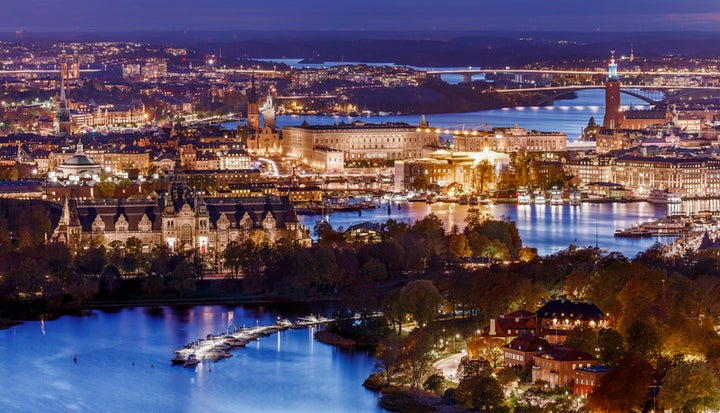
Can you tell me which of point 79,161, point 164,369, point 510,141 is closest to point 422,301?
point 164,369

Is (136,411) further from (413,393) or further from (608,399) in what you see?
(608,399)

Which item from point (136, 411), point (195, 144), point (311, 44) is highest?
point (311, 44)

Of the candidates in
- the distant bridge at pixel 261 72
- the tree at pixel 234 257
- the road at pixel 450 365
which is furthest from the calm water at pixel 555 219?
the distant bridge at pixel 261 72

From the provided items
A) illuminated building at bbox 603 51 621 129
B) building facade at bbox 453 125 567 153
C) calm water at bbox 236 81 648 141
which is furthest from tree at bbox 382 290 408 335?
illuminated building at bbox 603 51 621 129

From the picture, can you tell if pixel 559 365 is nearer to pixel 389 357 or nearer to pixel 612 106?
pixel 389 357

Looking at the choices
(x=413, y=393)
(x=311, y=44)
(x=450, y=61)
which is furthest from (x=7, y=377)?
(x=311, y=44)

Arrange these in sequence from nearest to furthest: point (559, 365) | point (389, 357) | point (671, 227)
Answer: point (559, 365) → point (389, 357) → point (671, 227)
